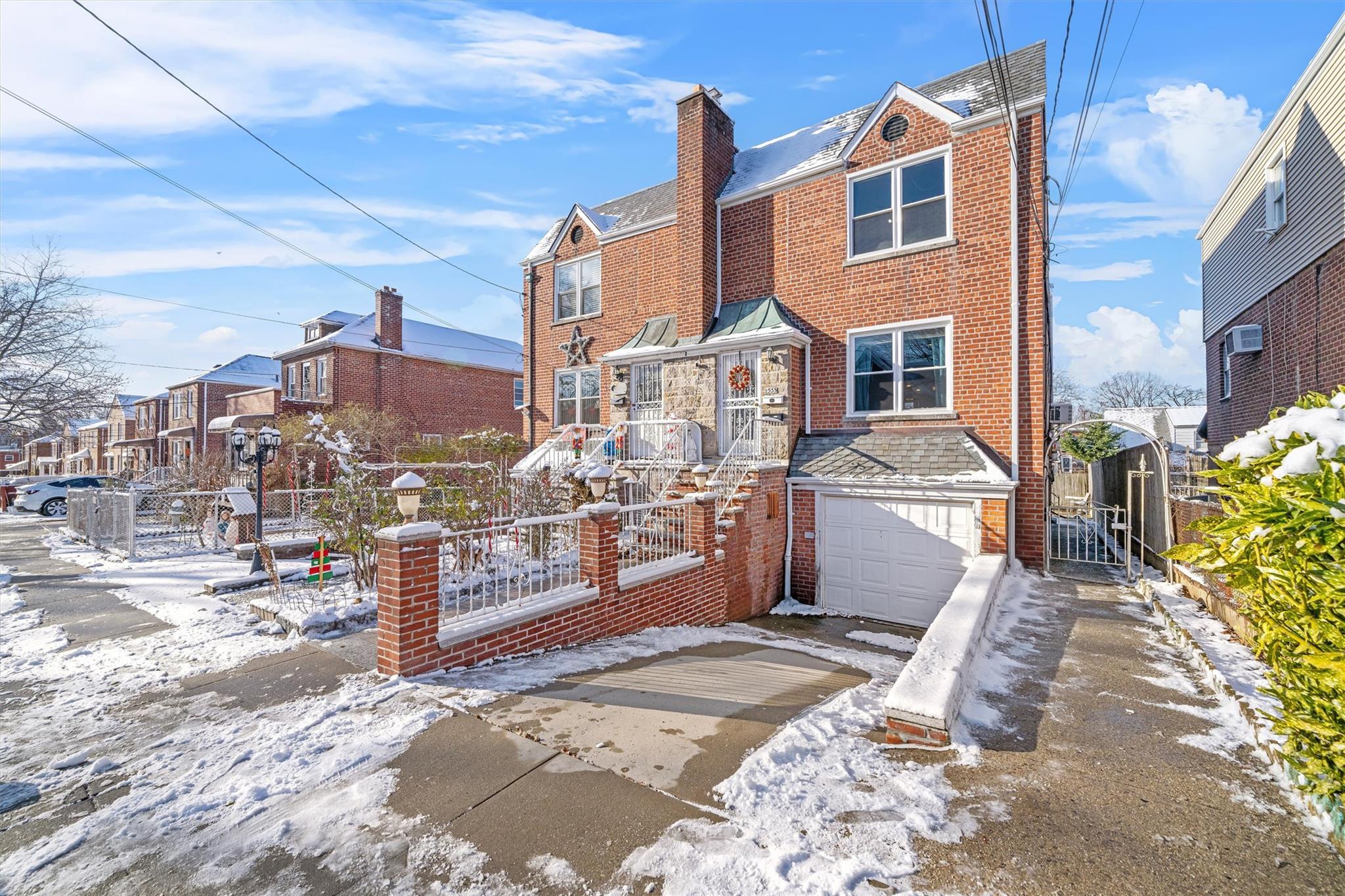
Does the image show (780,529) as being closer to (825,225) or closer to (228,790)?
(825,225)

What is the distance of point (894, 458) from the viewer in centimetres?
1011

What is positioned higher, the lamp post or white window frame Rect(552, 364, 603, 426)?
white window frame Rect(552, 364, 603, 426)

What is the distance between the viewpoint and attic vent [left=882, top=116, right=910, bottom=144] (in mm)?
10703

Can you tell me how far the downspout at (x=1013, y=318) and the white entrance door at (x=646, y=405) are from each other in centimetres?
676

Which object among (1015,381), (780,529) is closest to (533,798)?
(780,529)

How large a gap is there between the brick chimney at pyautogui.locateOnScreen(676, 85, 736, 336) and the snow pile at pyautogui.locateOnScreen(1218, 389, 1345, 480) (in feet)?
33.3

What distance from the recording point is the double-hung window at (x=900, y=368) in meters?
10.4

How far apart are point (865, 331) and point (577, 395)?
772cm

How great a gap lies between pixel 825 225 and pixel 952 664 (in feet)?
31.5

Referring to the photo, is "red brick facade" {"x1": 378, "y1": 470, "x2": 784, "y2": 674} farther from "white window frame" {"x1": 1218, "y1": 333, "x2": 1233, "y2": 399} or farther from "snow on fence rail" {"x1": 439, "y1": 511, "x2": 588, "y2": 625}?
"white window frame" {"x1": 1218, "y1": 333, "x2": 1233, "y2": 399}

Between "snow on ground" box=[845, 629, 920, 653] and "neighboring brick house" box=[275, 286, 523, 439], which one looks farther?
"neighboring brick house" box=[275, 286, 523, 439]

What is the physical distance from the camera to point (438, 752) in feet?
12.1

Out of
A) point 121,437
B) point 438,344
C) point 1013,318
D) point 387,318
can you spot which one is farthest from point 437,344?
point 121,437

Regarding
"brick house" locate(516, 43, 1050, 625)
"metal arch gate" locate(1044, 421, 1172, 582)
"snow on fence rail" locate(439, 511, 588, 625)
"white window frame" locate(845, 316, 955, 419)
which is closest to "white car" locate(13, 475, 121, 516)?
"brick house" locate(516, 43, 1050, 625)
